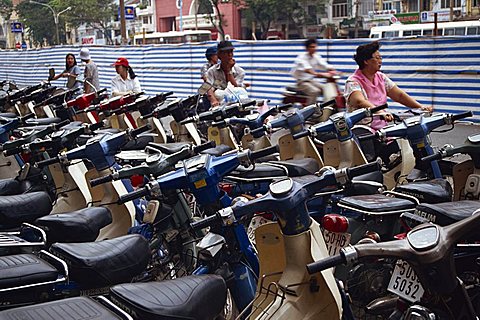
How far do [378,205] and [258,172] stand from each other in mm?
1284

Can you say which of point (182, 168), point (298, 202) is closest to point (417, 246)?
point (298, 202)

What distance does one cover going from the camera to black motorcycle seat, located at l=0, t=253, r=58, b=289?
293 cm

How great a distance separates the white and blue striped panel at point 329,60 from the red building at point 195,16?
81.8 ft

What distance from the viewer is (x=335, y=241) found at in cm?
Result: 372

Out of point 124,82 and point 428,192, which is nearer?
point 428,192

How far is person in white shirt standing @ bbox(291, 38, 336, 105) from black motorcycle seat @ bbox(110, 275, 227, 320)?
558 centimetres

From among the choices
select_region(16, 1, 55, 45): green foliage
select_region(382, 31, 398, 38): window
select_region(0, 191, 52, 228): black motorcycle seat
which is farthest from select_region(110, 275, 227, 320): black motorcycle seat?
select_region(16, 1, 55, 45): green foliage

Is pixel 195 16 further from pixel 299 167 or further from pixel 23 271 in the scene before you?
pixel 23 271

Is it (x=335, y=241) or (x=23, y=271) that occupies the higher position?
(x=23, y=271)

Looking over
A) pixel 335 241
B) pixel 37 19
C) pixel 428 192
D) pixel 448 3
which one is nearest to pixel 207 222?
pixel 335 241

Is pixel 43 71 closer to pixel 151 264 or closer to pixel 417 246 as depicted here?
pixel 151 264

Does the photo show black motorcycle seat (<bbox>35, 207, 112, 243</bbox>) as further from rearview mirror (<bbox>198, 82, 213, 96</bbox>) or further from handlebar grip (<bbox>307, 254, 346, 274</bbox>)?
rearview mirror (<bbox>198, 82, 213, 96</bbox>)

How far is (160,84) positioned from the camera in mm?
16922

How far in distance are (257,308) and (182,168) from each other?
0.84 meters
